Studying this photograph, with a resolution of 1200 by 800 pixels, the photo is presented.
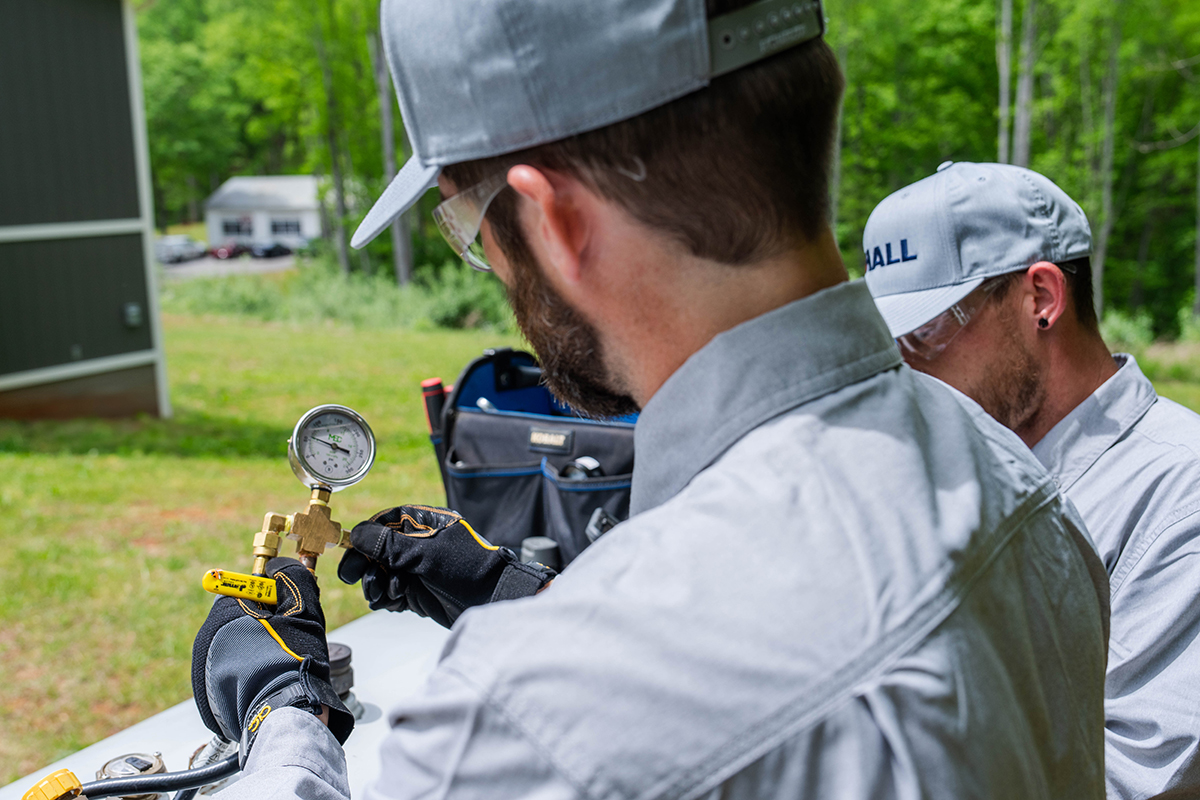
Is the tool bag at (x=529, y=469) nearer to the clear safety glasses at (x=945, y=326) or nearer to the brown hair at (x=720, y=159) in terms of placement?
the clear safety glasses at (x=945, y=326)

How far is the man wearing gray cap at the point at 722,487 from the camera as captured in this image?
2.16 feet

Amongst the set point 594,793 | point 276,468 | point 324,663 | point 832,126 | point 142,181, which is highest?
point 142,181

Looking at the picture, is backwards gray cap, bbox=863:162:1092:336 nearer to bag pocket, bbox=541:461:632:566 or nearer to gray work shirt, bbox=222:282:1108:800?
bag pocket, bbox=541:461:632:566

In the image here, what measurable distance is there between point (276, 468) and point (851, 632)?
8.03 meters

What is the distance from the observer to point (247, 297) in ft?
80.6

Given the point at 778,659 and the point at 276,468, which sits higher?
the point at 778,659

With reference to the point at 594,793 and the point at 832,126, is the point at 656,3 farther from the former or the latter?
the point at 594,793

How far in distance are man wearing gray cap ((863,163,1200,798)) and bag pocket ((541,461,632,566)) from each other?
2.78ft

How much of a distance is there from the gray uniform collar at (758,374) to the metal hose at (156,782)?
925mm

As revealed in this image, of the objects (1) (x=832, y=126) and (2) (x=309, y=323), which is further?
(2) (x=309, y=323)

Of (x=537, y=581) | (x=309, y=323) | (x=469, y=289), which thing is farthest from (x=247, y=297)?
(x=537, y=581)

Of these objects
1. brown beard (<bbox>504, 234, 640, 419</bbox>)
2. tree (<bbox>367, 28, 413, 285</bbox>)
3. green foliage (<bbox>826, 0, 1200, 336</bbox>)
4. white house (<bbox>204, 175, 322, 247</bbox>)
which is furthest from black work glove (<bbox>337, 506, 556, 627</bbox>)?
white house (<bbox>204, 175, 322, 247</bbox>)

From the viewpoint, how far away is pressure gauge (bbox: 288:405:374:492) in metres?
1.74

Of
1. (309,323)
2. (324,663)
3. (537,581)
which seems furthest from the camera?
(309,323)
